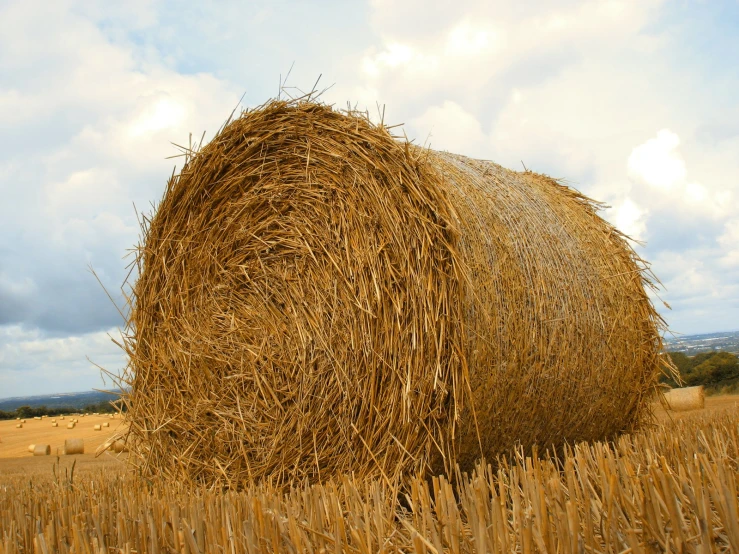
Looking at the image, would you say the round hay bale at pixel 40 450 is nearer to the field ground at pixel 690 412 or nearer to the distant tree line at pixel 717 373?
the field ground at pixel 690 412

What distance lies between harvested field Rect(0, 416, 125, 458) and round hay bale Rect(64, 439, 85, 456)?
0.19 m

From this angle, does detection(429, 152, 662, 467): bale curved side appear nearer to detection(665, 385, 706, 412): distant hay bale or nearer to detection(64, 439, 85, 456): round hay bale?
detection(665, 385, 706, 412): distant hay bale

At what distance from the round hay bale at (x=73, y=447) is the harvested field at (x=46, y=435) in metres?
0.19

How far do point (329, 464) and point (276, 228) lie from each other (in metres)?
1.47

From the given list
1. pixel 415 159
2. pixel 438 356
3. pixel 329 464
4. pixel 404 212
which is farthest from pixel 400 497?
pixel 415 159

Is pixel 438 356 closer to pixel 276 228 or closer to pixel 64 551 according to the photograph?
pixel 276 228

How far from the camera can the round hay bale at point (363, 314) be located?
339 centimetres

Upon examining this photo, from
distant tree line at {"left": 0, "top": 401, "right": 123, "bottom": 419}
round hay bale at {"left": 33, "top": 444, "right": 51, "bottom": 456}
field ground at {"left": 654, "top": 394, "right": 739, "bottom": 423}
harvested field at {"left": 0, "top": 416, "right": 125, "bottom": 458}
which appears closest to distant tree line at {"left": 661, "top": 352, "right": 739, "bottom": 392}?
field ground at {"left": 654, "top": 394, "right": 739, "bottom": 423}

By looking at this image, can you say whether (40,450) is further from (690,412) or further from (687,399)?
(687,399)

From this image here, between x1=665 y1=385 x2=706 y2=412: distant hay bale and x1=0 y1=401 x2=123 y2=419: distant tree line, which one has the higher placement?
x1=0 y1=401 x2=123 y2=419: distant tree line

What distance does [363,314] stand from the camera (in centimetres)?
360

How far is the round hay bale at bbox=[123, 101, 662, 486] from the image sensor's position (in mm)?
3391

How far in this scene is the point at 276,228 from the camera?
13.7 ft

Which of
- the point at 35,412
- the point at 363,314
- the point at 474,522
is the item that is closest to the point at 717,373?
the point at 363,314
